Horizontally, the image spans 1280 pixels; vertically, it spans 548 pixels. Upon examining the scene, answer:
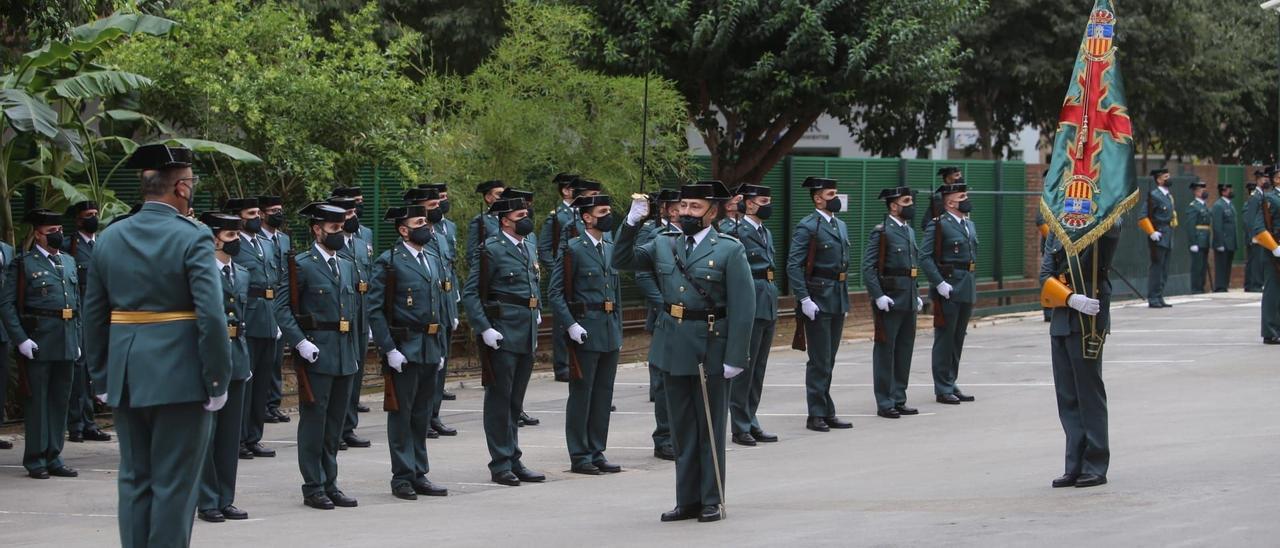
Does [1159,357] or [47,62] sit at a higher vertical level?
[47,62]

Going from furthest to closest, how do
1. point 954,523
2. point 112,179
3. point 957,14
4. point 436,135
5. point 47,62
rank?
point 957,14 < point 436,135 < point 112,179 < point 47,62 < point 954,523

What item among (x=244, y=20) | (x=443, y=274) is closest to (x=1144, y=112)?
(x=244, y=20)

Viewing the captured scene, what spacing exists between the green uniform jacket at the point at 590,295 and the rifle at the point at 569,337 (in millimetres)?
17

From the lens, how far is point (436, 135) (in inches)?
749

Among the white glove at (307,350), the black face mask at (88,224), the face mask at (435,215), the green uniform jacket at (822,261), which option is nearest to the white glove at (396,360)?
the white glove at (307,350)

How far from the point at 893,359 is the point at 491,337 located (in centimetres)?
494

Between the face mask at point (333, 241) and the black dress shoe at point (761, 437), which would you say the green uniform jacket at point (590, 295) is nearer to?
the black dress shoe at point (761, 437)

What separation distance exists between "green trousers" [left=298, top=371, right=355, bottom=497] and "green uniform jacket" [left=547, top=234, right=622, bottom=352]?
82.5 inches

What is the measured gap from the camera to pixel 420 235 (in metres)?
12.0

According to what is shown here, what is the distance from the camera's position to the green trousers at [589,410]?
41.9 feet

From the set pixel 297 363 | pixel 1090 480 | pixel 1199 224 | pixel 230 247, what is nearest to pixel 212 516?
pixel 297 363

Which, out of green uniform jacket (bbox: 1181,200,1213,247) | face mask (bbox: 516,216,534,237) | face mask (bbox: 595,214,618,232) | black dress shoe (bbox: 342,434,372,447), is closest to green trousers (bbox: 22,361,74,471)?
black dress shoe (bbox: 342,434,372,447)

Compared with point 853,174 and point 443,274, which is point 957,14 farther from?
point 443,274

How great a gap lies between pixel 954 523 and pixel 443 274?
16.1 feet
